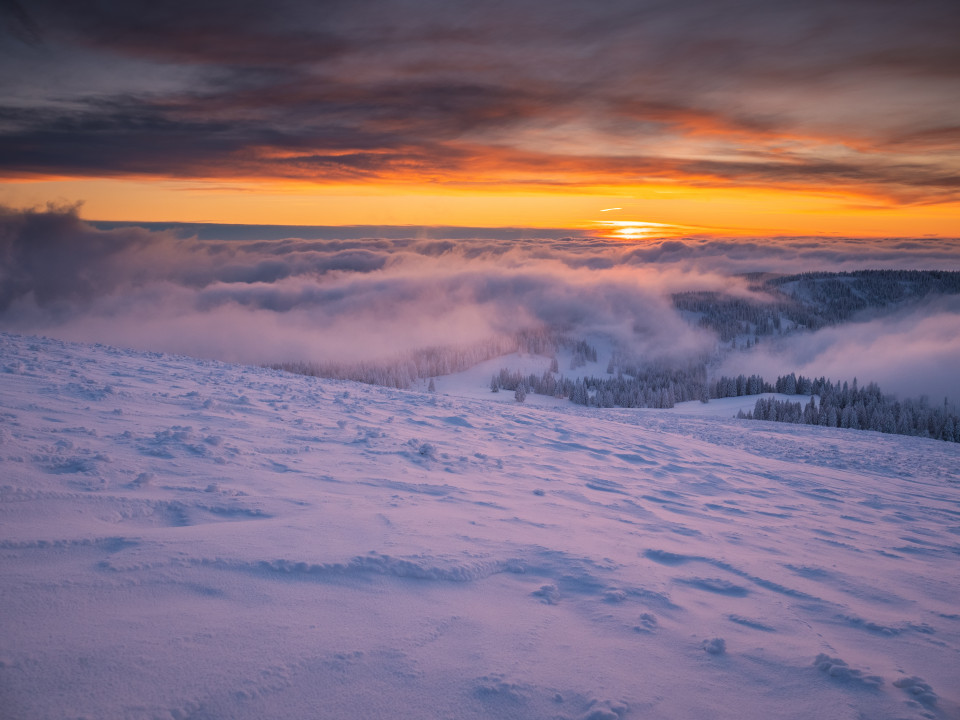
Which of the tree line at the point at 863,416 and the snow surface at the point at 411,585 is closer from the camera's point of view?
the snow surface at the point at 411,585

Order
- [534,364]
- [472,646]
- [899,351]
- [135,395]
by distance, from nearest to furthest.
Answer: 1. [472,646]
2. [135,395]
3. [899,351]
4. [534,364]

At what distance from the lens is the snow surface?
3168 millimetres

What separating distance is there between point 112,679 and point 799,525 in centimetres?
970

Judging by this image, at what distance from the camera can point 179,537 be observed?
4715 millimetres

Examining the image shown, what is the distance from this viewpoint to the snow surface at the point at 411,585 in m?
3.17

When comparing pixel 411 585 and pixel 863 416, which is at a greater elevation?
pixel 411 585

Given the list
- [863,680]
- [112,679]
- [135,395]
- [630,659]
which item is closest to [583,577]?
[630,659]

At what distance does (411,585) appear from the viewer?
450 centimetres

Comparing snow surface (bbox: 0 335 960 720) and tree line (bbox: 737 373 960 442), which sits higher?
snow surface (bbox: 0 335 960 720)

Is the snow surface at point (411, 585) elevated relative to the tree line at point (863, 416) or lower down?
elevated

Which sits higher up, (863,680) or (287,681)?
(287,681)

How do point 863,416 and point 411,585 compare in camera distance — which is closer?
point 411,585

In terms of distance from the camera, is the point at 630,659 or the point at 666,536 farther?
the point at 666,536

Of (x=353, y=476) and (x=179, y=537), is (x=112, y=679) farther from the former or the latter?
(x=353, y=476)
